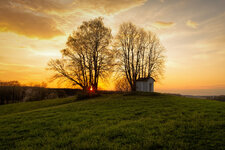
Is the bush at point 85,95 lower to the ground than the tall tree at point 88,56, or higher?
lower

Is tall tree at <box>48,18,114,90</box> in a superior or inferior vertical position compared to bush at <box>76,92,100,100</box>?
superior

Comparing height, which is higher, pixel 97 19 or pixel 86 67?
pixel 97 19

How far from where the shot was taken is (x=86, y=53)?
3088 centimetres

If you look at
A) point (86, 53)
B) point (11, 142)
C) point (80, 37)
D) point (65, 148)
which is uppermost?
point (80, 37)

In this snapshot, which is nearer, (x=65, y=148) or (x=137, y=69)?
(x=65, y=148)

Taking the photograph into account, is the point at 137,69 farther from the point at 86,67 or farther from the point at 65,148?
the point at 65,148

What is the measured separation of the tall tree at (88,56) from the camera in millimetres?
30516

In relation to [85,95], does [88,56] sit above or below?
above

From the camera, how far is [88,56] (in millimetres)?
31188

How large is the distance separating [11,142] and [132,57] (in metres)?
31.6

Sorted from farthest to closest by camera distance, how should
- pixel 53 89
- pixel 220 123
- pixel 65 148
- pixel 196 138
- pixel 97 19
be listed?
pixel 53 89 → pixel 97 19 → pixel 220 123 → pixel 196 138 → pixel 65 148

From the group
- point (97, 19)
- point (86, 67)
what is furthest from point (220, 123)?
point (97, 19)

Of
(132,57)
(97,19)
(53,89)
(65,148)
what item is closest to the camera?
(65,148)

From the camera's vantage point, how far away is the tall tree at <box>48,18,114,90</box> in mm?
30516
